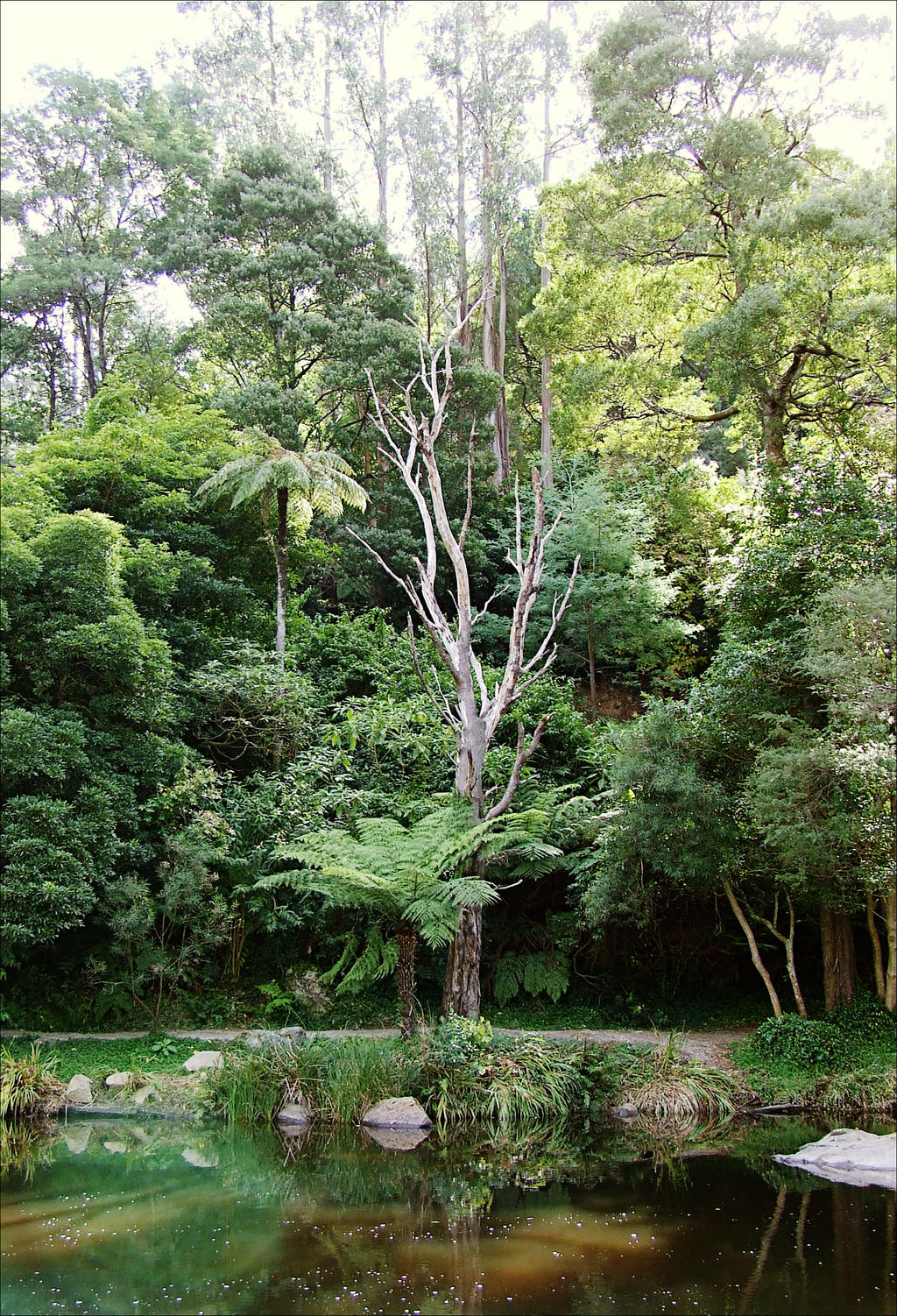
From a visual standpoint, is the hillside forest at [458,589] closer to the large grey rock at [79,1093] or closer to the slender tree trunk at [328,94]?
the large grey rock at [79,1093]

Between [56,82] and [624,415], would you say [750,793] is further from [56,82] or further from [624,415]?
[56,82]

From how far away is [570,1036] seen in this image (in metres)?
8.62

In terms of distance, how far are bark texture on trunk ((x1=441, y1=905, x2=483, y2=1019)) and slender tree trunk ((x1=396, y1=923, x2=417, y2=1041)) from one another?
30 cm

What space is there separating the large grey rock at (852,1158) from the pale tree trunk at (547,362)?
1159 centimetres

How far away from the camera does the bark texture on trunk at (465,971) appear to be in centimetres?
781

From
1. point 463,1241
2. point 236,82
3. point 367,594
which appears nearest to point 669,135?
point 367,594

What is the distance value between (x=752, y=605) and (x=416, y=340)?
28.8ft

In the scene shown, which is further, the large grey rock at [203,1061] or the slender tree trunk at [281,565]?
the slender tree trunk at [281,565]

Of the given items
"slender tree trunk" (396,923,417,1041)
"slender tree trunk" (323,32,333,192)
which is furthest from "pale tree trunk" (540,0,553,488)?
"slender tree trunk" (396,923,417,1041)

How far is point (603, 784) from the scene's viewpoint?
402 inches

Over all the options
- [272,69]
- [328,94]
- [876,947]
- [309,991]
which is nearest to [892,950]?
[876,947]

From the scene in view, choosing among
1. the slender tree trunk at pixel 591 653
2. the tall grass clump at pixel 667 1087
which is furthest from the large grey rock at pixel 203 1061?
the slender tree trunk at pixel 591 653

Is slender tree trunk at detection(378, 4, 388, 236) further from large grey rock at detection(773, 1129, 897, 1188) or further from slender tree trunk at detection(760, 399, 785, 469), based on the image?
large grey rock at detection(773, 1129, 897, 1188)

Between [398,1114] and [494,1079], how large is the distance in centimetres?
78
